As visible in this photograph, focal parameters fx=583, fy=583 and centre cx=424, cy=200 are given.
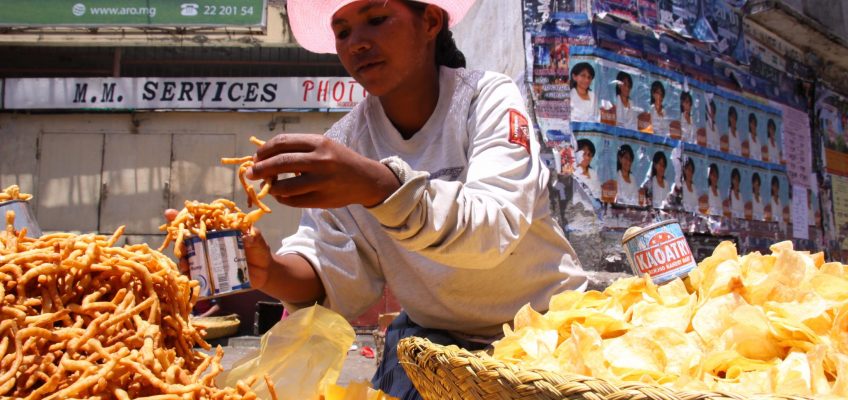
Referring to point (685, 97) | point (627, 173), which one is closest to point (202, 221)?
point (627, 173)

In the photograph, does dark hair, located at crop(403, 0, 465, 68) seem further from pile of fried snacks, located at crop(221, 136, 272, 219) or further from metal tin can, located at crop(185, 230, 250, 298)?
metal tin can, located at crop(185, 230, 250, 298)

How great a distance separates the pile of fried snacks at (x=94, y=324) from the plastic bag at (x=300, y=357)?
5.6 inches

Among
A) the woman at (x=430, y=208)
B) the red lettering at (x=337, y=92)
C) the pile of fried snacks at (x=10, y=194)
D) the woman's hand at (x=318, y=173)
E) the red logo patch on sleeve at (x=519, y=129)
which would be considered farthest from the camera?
the red lettering at (x=337, y=92)

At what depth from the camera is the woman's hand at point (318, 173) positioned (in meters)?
1.02

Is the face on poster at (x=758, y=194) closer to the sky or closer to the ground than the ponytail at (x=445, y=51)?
closer to the ground

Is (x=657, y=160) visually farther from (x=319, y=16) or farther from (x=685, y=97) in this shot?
(x=319, y=16)

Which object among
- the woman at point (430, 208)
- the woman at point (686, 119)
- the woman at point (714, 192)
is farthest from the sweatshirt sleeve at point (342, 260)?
the woman at point (714, 192)

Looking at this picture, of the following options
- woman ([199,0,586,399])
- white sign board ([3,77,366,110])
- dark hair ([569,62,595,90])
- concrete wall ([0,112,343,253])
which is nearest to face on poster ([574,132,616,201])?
dark hair ([569,62,595,90])

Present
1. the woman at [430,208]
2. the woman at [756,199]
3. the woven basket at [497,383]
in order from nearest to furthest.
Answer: the woven basket at [497,383]
the woman at [430,208]
the woman at [756,199]

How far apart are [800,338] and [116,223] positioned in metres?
9.46

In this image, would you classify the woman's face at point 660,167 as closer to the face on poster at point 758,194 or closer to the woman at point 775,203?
the face on poster at point 758,194

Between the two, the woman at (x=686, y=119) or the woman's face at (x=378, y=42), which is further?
the woman at (x=686, y=119)

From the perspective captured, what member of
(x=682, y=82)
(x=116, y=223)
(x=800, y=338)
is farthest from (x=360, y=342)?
(x=116, y=223)

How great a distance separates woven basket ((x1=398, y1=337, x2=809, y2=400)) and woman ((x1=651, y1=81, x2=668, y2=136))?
3.32m
